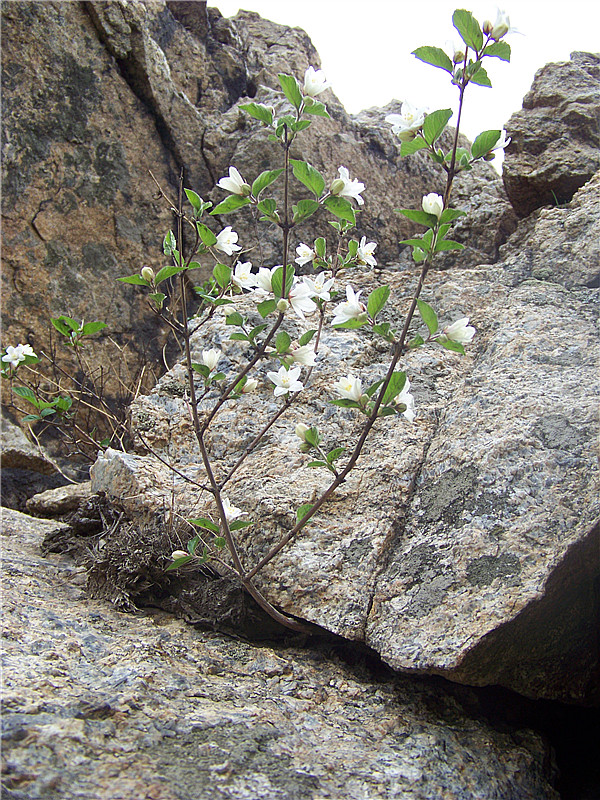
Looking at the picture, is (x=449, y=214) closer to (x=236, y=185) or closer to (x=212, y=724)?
(x=236, y=185)

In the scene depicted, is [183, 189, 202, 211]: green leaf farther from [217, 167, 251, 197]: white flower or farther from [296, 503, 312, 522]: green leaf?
[296, 503, 312, 522]: green leaf

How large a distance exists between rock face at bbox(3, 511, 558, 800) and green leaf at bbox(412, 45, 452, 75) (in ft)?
5.78

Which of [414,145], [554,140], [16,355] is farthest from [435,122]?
[16,355]

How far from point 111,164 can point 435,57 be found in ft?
9.82

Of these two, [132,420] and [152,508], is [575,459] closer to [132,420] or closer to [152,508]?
[152,508]

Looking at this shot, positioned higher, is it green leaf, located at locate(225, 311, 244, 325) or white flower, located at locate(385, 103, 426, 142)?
white flower, located at locate(385, 103, 426, 142)

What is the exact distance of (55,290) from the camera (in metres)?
3.68

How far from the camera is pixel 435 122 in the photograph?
59.3 inches

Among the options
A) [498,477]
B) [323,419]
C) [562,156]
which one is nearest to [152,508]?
[323,419]

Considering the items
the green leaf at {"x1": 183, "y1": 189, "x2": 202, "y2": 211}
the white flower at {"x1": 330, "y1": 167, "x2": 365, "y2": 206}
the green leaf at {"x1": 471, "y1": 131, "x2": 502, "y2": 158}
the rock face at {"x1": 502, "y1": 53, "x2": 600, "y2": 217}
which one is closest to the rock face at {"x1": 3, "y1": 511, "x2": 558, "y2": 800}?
the green leaf at {"x1": 183, "y1": 189, "x2": 202, "y2": 211}

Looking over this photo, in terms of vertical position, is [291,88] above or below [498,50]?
below

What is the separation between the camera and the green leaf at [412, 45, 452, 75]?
1478 millimetres

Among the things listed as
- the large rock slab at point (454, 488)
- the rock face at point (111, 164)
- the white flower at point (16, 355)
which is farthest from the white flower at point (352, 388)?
the rock face at point (111, 164)

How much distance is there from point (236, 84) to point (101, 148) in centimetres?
138
